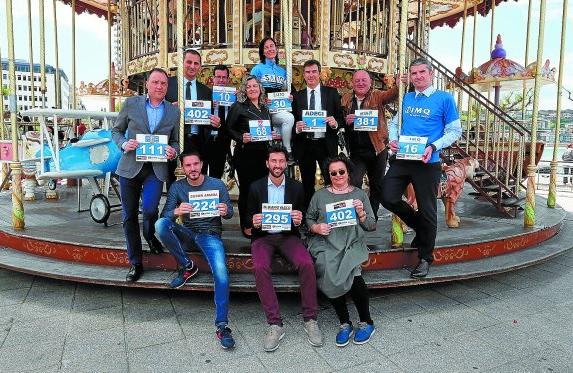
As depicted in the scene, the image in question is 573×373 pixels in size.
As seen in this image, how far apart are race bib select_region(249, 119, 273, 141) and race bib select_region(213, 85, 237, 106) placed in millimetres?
495

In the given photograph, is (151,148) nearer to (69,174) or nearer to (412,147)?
(412,147)

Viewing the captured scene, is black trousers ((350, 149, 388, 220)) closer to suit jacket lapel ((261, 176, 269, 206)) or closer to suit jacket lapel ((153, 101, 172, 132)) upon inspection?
suit jacket lapel ((261, 176, 269, 206))

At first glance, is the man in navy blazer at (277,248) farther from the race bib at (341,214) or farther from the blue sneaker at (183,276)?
the blue sneaker at (183,276)

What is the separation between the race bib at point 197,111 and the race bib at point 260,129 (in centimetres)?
43

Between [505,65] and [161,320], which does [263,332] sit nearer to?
[161,320]

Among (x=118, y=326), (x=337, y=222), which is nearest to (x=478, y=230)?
(x=337, y=222)

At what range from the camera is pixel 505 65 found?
976cm

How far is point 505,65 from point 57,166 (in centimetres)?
906

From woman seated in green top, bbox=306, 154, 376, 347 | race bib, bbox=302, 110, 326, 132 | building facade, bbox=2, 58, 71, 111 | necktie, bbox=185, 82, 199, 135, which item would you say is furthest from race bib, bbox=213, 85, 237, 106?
building facade, bbox=2, 58, 71, 111

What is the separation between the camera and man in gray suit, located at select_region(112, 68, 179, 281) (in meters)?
3.64

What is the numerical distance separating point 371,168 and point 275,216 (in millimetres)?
1496

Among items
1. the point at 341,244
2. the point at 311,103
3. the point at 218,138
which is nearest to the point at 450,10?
the point at 311,103

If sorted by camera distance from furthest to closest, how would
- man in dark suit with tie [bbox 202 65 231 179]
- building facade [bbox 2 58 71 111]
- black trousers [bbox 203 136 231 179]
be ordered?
1. building facade [bbox 2 58 71 111]
2. black trousers [bbox 203 136 231 179]
3. man in dark suit with tie [bbox 202 65 231 179]

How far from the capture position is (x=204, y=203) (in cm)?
345
